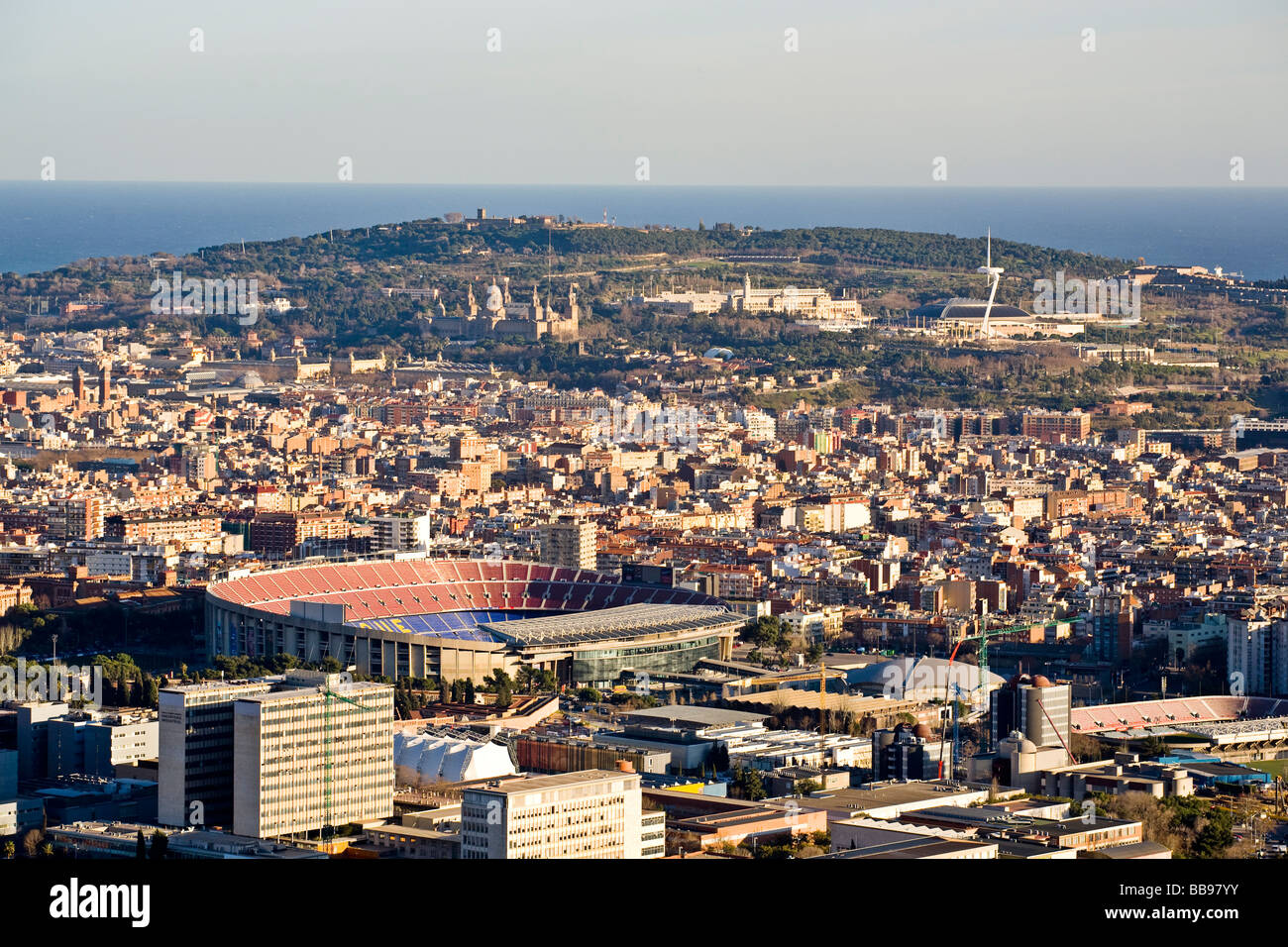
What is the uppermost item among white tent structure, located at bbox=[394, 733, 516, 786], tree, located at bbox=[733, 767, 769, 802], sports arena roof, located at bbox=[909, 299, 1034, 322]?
sports arena roof, located at bbox=[909, 299, 1034, 322]

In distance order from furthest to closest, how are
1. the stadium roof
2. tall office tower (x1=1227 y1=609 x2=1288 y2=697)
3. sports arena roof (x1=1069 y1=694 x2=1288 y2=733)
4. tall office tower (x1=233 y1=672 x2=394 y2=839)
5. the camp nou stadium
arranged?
the stadium roof, tall office tower (x1=1227 y1=609 x2=1288 y2=697), the camp nou stadium, sports arena roof (x1=1069 y1=694 x2=1288 y2=733), tall office tower (x1=233 y1=672 x2=394 y2=839)

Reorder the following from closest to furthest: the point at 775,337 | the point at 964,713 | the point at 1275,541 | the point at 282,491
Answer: the point at 964,713 < the point at 1275,541 < the point at 282,491 < the point at 775,337

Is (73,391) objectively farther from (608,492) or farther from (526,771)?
(526,771)

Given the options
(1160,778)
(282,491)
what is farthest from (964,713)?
(282,491)

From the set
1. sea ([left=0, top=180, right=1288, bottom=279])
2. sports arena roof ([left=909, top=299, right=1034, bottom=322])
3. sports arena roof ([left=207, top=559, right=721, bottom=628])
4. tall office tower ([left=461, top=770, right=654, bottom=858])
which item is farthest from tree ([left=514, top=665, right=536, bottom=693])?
sea ([left=0, top=180, right=1288, bottom=279])

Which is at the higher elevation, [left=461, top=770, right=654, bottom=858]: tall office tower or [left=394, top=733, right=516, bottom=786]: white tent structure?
[left=461, top=770, right=654, bottom=858]: tall office tower

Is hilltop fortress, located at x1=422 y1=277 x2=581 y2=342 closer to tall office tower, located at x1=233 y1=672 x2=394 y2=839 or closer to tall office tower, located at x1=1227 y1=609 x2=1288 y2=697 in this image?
tall office tower, located at x1=1227 y1=609 x2=1288 y2=697
